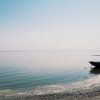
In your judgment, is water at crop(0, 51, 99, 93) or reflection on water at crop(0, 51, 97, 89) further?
reflection on water at crop(0, 51, 97, 89)

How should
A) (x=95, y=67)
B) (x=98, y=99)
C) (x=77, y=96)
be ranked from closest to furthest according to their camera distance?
1. (x=98, y=99)
2. (x=77, y=96)
3. (x=95, y=67)

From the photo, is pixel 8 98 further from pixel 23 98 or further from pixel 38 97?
pixel 38 97

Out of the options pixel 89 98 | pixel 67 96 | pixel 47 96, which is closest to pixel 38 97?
pixel 47 96

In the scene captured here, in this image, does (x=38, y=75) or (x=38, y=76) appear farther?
(x=38, y=75)

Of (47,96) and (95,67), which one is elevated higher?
(95,67)

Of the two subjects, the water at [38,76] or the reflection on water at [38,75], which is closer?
the water at [38,76]

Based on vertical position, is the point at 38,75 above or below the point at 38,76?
above

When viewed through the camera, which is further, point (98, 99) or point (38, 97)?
point (38, 97)

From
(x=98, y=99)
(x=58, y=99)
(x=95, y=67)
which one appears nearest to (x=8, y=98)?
(x=58, y=99)

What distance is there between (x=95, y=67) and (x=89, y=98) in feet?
140

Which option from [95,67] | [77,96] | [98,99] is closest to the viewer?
[98,99]

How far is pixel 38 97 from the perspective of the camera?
23.4 m

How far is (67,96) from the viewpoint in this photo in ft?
77.2

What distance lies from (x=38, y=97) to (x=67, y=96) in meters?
3.25
